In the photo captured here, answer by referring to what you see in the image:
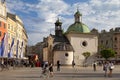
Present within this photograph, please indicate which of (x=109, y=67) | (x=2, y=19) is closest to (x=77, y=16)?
(x=2, y=19)

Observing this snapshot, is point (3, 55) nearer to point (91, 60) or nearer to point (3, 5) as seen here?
point (3, 5)

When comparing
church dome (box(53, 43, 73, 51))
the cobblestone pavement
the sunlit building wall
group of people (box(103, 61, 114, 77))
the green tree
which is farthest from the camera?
the green tree

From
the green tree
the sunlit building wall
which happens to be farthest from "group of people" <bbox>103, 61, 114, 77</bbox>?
the green tree

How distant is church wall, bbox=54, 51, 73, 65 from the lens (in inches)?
3888

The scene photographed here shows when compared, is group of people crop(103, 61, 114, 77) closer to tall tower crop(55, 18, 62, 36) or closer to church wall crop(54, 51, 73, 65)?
church wall crop(54, 51, 73, 65)

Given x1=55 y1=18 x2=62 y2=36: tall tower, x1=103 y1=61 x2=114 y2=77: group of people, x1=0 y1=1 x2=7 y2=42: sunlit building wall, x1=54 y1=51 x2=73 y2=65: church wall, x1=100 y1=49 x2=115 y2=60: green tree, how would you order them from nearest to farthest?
x1=103 y1=61 x2=114 y2=77: group of people < x1=0 y1=1 x2=7 y2=42: sunlit building wall < x1=54 y1=51 x2=73 y2=65: church wall < x1=55 y1=18 x2=62 y2=36: tall tower < x1=100 y1=49 x2=115 y2=60: green tree

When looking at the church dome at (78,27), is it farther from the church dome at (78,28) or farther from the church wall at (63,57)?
the church wall at (63,57)

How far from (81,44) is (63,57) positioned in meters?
10.3

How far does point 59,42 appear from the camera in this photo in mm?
107125

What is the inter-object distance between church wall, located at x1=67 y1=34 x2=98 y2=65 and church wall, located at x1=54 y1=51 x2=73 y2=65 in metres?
4.57

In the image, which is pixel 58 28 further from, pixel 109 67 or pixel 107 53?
pixel 109 67

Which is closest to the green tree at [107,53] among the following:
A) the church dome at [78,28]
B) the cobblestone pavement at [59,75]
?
the church dome at [78,28]

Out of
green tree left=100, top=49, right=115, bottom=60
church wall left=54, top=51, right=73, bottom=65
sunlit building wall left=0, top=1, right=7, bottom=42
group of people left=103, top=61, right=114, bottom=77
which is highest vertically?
sunlit building wall left=0, top=1, right=7, bottom=42

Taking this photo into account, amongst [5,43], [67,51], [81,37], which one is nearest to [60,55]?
[67,51]
